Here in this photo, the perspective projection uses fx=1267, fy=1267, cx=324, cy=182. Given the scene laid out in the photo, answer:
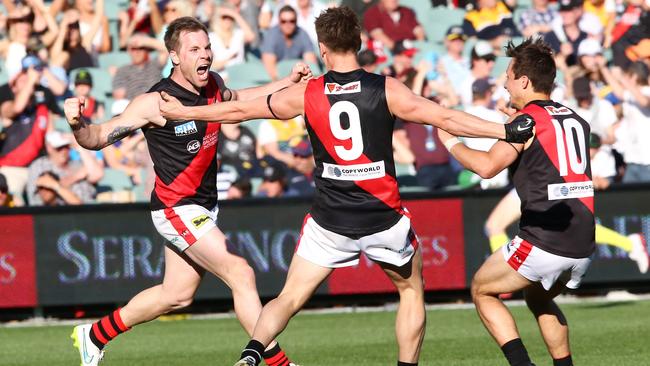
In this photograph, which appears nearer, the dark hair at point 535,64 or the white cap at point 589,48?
the dark hair at point 535,64

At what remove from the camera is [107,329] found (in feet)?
30.3

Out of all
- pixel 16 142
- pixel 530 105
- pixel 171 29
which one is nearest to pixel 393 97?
pixel 530 105

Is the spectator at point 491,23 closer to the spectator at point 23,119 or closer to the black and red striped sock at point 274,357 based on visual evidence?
the spectator at point 23,119

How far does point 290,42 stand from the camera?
17.7 meters

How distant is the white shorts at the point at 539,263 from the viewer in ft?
25.9

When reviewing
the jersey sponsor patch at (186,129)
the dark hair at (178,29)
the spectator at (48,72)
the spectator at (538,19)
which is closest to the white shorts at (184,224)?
the jersey sponsor patch at (186,129)

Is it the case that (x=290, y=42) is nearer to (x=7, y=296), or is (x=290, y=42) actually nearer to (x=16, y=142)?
(x=16, y=142)

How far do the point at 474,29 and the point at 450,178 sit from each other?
357cm

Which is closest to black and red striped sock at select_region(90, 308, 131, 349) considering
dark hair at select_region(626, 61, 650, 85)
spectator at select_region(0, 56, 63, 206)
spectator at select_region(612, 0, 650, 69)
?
spectator at select_region(0, 56, 63, 206)

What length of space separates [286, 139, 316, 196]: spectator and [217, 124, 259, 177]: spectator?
508 mm

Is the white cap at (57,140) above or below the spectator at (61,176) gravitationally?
above

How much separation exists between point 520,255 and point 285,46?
1021cm

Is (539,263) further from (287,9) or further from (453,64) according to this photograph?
(287,9)

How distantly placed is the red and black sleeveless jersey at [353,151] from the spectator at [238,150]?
791cm
